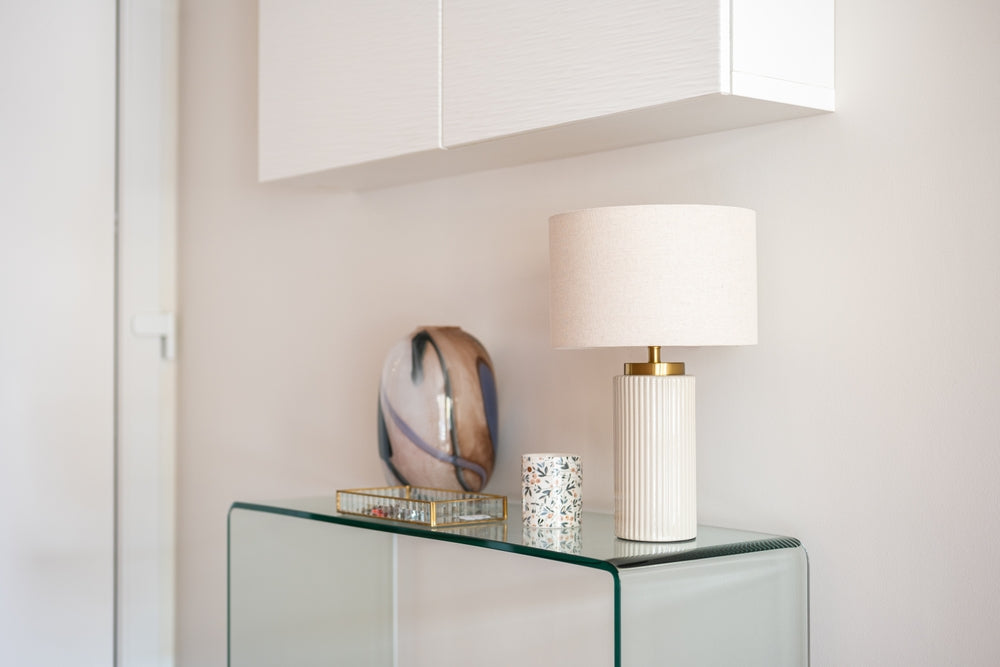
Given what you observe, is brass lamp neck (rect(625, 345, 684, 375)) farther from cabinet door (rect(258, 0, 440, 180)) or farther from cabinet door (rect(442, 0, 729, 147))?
cabinet door (rect(258, 0, 440, 180))

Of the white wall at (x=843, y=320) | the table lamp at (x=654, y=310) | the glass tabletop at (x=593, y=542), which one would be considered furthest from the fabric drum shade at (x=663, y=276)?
the glass tabletop at (x=593, y=542)

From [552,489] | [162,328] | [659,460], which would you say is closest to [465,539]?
[552,489]

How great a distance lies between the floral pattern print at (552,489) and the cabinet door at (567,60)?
0.45m

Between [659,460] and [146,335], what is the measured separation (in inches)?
67.1

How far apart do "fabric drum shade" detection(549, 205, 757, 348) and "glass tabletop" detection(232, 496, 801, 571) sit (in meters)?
0.24

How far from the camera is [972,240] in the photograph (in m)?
1.25

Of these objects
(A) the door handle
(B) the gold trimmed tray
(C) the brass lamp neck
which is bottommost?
(B) the gold trimmed tray

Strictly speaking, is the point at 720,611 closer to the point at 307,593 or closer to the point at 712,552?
the point at 712,552

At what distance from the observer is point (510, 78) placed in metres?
1.52

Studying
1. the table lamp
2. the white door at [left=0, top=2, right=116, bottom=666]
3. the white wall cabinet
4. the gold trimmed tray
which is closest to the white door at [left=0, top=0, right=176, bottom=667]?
the white door at [left=0, top=2, right=116, bottom=666]

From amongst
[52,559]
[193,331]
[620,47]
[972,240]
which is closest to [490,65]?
[620,47]

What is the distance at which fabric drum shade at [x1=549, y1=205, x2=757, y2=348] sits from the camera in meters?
1.29

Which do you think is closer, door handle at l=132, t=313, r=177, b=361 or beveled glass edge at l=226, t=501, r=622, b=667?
beveled glass edge at l=226, t=501, r=622, b=667

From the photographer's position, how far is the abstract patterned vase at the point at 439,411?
1680 millimetres
